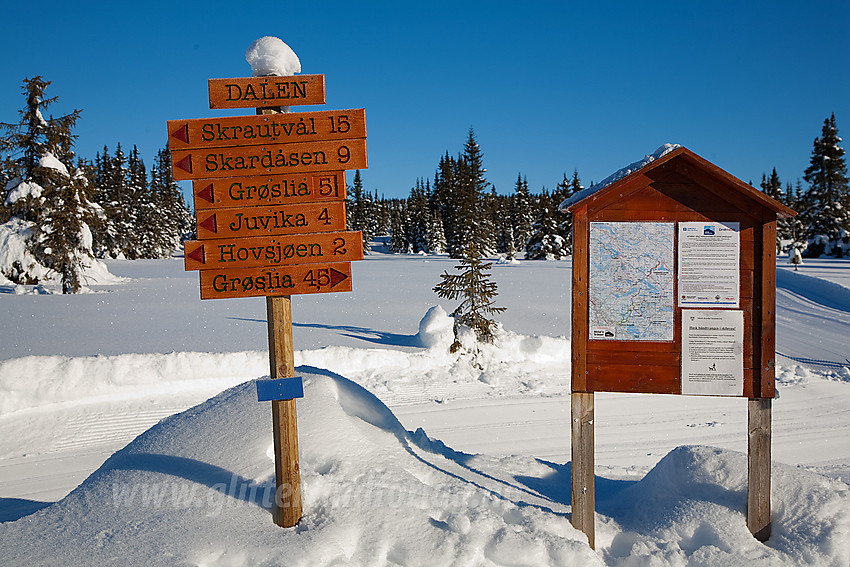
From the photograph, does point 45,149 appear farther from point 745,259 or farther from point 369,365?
point 745,259

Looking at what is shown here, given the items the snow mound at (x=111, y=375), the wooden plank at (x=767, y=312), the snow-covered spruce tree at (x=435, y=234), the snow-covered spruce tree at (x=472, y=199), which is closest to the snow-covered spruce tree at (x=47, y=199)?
the snow mound at (x=111, y=375)

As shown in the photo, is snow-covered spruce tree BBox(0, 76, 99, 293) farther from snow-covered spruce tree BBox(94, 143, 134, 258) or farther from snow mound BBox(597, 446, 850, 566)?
snow-covered spruce tree BBox(94, 143, 134, 258)

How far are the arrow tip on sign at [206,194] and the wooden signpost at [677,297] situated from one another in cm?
271

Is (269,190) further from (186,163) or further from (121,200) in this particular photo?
(121,200)

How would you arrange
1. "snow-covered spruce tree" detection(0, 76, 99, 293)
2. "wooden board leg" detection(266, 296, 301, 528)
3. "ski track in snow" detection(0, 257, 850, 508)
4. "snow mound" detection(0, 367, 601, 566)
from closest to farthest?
"snow mound" detection(0, 367, 601, 566) < "wooden board leg" detection(266, 296, 301, 528) < "ski track in snow" detection(0, 257, 850, 508) < "snow-covered spruce tree" detection(0, 76, 99, 293)

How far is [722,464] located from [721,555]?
895mm

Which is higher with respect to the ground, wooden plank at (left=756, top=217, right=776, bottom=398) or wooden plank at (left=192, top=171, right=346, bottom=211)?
wooden plank at (left=192, top=171, right=346, bottom=211)

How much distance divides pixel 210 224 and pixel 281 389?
4.10 feet

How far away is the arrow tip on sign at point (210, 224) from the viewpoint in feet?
11.7

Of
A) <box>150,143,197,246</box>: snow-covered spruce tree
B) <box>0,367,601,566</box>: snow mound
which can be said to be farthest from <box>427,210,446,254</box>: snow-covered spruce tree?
<box>0,367,601,566</box>: snow mound

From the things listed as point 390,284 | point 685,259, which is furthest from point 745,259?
point 390,284

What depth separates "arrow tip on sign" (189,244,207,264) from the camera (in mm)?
3559

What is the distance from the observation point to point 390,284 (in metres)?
26.1

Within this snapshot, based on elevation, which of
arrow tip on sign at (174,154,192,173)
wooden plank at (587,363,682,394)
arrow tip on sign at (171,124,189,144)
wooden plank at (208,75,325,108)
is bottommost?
wooden plank at (587,363,682,394)
